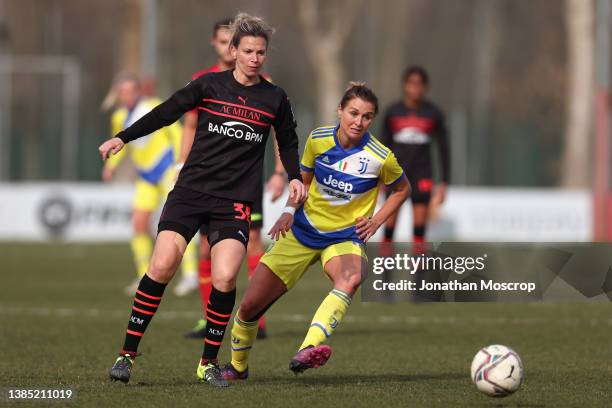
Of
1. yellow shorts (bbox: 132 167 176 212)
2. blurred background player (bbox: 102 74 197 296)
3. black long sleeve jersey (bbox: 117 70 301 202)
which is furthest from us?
yellow shorts (bbox: 132 167 176 212)

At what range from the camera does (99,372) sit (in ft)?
26.1

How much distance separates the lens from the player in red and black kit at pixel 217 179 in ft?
24.1

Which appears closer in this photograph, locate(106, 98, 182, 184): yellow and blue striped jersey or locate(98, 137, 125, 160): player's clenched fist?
locate(98, 137, 125, 160): player's clenched fist

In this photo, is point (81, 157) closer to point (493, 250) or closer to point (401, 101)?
point (401, 101)

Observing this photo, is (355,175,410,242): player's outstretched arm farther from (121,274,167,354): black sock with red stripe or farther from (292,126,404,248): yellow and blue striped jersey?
(121,274,167,354): black sock with red stripe

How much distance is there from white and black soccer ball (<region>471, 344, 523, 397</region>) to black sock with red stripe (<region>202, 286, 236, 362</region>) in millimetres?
1531

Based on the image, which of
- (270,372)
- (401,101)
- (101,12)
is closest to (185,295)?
(401,101)

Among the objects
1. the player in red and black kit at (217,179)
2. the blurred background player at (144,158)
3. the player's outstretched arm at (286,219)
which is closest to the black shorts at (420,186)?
the blurred background player at (144,158)

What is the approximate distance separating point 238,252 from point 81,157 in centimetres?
2470

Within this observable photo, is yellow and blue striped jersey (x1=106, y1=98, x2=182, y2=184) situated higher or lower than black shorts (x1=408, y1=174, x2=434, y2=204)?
higher

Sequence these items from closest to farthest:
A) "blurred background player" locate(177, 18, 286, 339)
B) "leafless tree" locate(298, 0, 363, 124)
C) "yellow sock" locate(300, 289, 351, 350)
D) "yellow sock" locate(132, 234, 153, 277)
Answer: "yellow sock" locate(300, 289, 351, 350)
"blurred background player" locate(177, 18, 286, 339)
"yellow sock" locate(132, 234, 153, 277)
"leafless tree" locate(298, 0, 363, 124)

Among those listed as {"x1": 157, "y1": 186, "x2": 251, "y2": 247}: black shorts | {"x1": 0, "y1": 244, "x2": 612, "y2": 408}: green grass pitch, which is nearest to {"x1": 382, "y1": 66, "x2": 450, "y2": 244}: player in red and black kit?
{"x1": 0, "y1": 244, "x2": 612, "y2": 408}: green grass pitch

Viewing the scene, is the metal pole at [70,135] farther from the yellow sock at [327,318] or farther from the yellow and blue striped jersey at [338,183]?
the yellow sock at [327,318]

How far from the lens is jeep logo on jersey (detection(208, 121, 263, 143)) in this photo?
24.2ft
